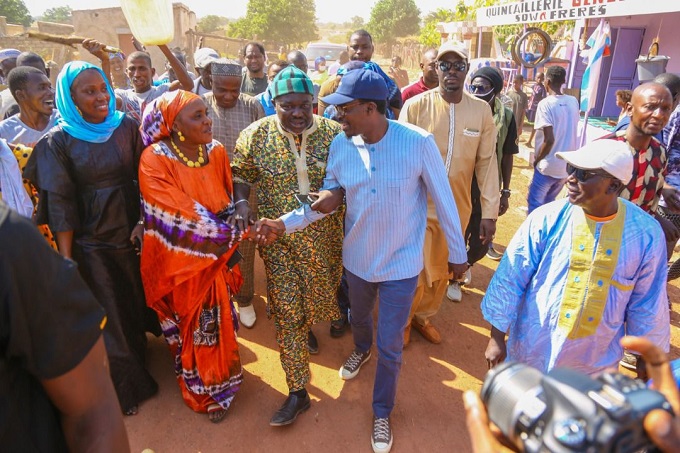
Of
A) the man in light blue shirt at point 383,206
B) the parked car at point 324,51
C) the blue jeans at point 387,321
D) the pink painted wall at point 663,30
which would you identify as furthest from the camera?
the parked car at point 324,51

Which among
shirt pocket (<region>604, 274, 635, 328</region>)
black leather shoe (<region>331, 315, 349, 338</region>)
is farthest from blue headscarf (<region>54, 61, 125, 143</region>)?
shirt pocket (<region>604, 274, 635, 328</region>)

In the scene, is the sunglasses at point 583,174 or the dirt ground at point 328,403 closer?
the sunglasses at point 583,174

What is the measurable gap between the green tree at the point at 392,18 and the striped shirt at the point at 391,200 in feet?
155

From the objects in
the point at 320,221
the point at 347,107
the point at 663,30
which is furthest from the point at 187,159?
the point at 663,30

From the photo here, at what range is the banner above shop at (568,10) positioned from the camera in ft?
21.1

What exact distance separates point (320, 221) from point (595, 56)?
284 inches

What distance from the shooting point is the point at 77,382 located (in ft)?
3.28

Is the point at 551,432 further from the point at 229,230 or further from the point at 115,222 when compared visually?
the point at 115,222

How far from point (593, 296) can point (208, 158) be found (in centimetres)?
213

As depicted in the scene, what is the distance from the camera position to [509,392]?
1.07 m

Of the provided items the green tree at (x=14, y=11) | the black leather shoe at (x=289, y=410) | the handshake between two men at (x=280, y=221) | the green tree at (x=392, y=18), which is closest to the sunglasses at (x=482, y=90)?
the handshake between two men at (x=280, y=221)

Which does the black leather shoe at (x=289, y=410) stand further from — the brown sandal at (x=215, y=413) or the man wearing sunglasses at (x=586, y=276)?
the man wearing sunglasses at (x=586, y=276)

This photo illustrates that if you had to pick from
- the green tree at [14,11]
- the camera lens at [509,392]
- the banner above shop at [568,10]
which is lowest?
the camera lens at [509,392]

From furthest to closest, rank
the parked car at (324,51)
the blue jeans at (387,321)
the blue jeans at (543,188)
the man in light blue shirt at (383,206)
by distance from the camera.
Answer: the parked car at (324,51)
the blue jeans at (543,188)
the blue jeans at (387,321)
the man in light blue shirt at (383,206)
